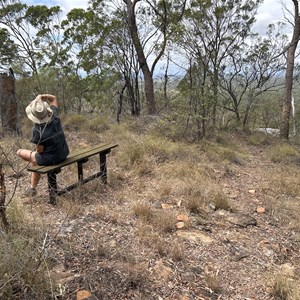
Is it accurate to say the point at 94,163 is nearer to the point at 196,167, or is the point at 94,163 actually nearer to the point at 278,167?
the point at 196,167

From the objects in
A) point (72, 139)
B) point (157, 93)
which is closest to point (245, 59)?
point (157, 93)

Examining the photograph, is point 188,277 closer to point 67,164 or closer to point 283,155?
point 67,164

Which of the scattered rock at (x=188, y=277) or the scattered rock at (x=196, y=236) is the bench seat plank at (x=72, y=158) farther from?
the scattered rock at (x=188, y=277)

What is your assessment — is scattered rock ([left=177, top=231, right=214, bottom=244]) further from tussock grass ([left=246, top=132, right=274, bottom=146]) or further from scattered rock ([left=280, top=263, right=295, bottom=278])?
tussock grass ([left=246, top=132, right=274, bottom=146])

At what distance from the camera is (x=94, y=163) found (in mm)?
5340

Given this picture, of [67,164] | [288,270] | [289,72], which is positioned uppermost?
[289,72]

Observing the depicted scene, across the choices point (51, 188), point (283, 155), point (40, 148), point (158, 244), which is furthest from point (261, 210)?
point (283, 155)

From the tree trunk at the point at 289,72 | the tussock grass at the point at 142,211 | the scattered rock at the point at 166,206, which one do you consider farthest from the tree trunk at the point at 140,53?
the tussock grass at the point at 142,211

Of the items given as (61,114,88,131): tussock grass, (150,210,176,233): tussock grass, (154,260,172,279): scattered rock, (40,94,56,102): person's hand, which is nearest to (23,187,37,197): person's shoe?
(40,94,56,102): person's hand

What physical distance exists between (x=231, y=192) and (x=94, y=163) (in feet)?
7.81

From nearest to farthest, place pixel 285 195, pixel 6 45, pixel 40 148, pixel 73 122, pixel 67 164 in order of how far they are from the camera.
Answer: pixel 40 148 → pixel 67 164 → pixel 285 195 → pixel 73 122 → pixel 6 45

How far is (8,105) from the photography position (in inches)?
243

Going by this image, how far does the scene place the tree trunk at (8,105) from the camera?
6105 mm

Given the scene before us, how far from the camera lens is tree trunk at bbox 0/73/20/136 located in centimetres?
611
